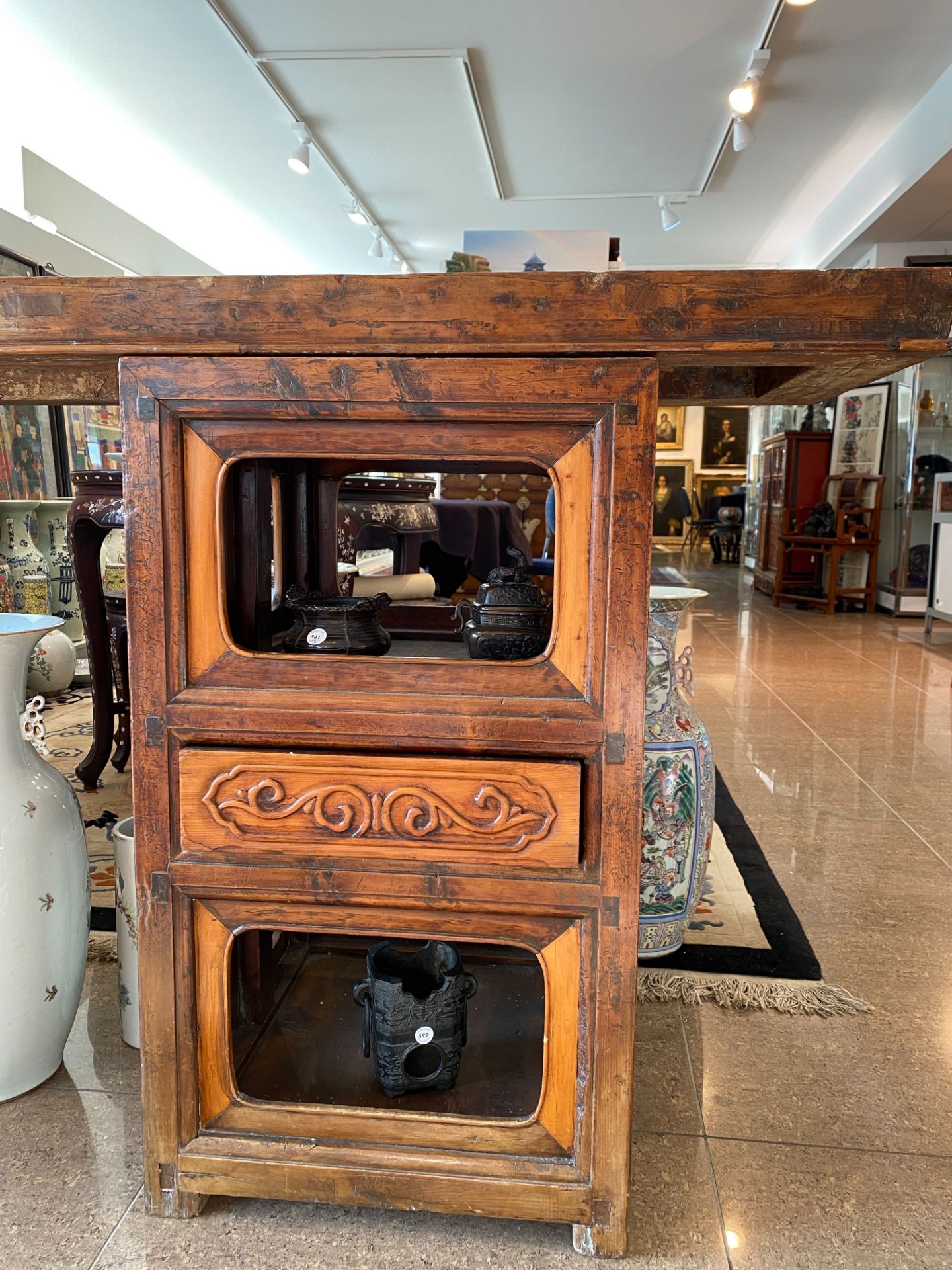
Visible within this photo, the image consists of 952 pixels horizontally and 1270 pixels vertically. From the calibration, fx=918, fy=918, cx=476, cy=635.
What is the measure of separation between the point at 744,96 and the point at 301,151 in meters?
2.62

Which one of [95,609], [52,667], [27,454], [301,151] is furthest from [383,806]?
[301,151]

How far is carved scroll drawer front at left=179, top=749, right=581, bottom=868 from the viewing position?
3.31ft

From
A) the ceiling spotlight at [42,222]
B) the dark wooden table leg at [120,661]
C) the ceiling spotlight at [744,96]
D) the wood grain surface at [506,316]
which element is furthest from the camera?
the ceiling spotlight at [42,222]

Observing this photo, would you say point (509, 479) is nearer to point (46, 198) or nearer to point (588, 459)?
point (46, 198)

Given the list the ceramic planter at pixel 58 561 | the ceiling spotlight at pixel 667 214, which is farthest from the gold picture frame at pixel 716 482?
the ceramic planter at pixel 58 561

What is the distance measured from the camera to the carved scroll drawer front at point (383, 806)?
39.7 inches

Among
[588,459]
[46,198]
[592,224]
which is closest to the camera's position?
[588,459]

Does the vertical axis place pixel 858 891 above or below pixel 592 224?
below

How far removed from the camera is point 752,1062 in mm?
1471

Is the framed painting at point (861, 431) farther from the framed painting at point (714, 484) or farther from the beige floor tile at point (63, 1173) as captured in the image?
the framed painting at point (714, 484)

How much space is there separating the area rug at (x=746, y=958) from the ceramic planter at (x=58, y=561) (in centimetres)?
389

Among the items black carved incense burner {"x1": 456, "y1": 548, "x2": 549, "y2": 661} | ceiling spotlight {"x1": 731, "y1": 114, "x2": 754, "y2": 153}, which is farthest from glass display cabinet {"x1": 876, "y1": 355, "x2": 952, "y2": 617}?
black carved incense burner {"x1": 456, "y1": 548, "x2": 549, "y2": 661}

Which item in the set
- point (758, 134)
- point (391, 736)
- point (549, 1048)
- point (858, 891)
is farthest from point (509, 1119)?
point (758, 134)

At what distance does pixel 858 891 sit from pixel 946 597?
414 centimetres
